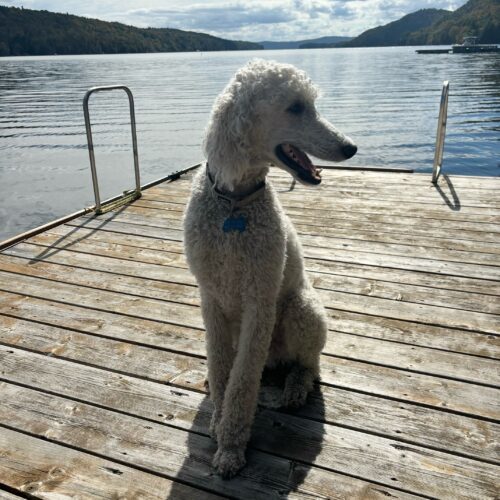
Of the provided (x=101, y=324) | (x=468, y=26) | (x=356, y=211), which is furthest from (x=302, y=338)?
(x=468, y=26)

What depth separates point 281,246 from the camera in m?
2.01

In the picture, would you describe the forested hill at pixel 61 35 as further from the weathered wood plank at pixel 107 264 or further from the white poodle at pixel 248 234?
the white poodle at pixel 248 234

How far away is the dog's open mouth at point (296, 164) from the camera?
1.85 meters

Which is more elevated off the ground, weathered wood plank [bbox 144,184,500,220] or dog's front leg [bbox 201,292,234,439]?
dog's front leg [bbox 201,292,234,439]

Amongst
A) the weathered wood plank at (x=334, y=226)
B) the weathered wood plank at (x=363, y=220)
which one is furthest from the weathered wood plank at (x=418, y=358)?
the weathered wood plank at (x=363, y=220)

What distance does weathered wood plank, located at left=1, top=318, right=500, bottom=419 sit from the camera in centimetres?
221

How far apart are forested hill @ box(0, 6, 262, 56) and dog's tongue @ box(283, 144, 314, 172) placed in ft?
205

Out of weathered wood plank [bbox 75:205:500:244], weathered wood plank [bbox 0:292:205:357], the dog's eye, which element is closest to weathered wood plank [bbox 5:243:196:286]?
weathered wood plank [bbox 0:292:205:357]

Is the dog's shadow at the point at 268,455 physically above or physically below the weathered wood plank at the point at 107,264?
above

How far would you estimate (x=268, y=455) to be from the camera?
1.94 meters

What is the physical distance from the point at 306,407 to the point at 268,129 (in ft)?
→ 4.06

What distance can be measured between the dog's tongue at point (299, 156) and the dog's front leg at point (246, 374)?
1.94 ft

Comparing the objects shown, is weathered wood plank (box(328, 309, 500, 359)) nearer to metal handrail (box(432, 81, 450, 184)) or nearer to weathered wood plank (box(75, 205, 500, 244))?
weathered wood plank (box(75, 205, 500, 244))

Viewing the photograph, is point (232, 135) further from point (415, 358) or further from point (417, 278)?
point (417, 278)
